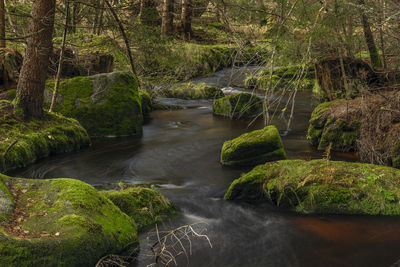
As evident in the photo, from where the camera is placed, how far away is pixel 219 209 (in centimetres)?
593

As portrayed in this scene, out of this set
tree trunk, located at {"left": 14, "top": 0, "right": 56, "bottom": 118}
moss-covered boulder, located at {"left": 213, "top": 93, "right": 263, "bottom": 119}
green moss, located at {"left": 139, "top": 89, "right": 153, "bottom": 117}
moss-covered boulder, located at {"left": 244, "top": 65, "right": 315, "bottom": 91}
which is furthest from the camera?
green moss, located at {"left": 139, "top": 89, "right": 153, "bottom": 117}

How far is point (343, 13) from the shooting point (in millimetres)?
9664

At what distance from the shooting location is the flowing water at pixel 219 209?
4496 mm

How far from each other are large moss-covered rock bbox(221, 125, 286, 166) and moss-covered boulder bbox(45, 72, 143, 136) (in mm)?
4359

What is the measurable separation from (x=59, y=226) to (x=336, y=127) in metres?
6.96

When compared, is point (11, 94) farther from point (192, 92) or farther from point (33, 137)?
point (192, 92)

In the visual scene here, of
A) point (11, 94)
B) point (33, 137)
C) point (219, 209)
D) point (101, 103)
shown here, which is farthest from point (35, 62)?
point (219, 209)

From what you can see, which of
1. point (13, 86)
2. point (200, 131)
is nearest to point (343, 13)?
point (200, 131)

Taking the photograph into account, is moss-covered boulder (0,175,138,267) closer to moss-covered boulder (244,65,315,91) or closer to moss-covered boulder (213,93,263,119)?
moss-covered boulder (244,65,315,91)

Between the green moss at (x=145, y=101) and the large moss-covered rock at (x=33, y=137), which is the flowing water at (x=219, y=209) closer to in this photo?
the large moss-covered rock at (x=33, y=137)

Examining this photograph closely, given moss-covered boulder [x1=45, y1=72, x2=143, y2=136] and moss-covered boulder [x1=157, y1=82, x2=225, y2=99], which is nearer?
moss-covered boulder [x1=45, y1=72, x2=143, y2=136]

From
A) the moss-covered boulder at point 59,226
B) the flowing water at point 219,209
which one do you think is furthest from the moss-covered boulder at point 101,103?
the moss-covered boulder at point 59,226

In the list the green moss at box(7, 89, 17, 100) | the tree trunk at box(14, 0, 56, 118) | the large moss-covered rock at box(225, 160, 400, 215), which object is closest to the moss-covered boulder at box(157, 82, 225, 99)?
the green moss at box(7, 89, 17, 100)

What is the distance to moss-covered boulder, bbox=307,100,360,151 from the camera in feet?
27.9
